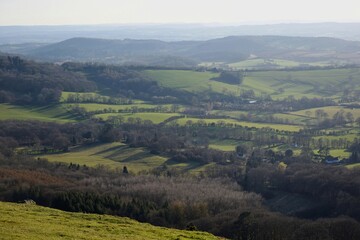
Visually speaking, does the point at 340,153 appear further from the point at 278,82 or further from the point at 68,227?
the point at 278,82

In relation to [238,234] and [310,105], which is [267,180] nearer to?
[238,234]

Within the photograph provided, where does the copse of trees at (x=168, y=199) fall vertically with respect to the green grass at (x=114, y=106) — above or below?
above

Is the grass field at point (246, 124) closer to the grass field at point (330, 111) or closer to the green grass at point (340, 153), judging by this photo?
the grass field at point (330, 111)

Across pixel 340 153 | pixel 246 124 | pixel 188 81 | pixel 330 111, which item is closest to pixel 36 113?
pixel 246 124

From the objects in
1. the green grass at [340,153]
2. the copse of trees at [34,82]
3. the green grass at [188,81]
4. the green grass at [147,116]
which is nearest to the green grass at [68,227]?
the green grass at [340,153]

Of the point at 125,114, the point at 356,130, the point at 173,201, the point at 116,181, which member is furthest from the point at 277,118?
the point at 173,201
